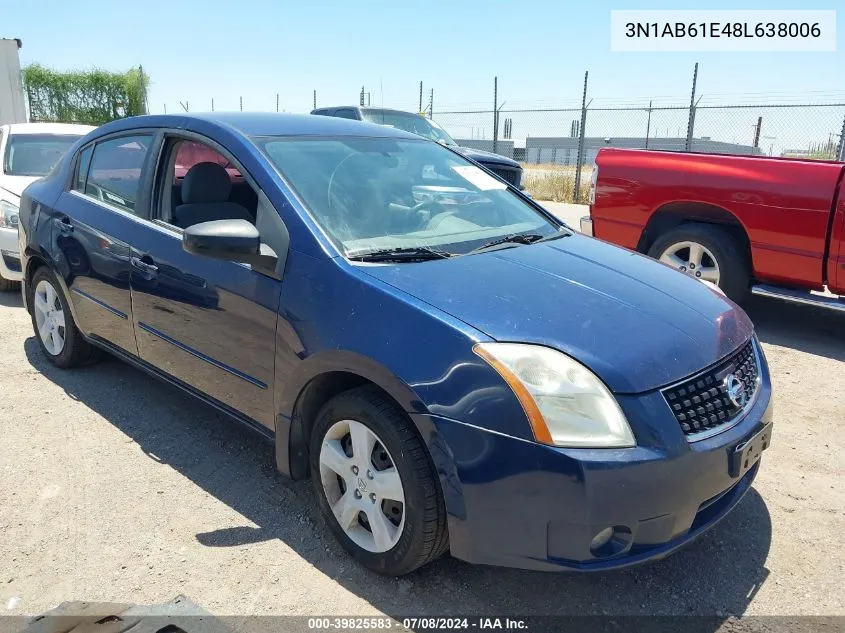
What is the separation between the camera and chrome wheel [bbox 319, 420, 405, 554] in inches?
95.5

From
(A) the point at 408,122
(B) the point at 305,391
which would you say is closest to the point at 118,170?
(B) the point at 305,391

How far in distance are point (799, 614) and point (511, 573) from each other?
102cm

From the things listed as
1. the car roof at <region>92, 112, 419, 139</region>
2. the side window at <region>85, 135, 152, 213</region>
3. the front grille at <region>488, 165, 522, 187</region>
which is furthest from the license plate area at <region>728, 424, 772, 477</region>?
the front grille at <region>488, 165, 522, 187</region>

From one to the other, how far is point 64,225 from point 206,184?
1.16 metres

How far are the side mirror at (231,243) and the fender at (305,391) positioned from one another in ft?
1.58

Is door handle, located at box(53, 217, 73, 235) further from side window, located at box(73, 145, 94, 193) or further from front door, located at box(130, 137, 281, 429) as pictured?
front door, located at box(130, 137, 281, 429)

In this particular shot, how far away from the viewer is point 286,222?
2.78 meters

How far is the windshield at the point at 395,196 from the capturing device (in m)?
2.90

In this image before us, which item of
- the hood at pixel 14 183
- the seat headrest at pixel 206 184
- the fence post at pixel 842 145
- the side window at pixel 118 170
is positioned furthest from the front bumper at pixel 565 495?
the fence post at pixel 842 145

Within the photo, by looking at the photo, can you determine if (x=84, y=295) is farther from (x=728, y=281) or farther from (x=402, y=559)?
(x=728, y=281)

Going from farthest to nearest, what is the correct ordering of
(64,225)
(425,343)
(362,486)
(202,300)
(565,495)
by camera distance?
(64,225) < (202,300) < (362,486) < (425,343) < (565,495)

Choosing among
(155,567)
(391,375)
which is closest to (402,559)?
(391,375)

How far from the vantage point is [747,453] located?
7.80ft

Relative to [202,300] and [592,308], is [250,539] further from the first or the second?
[592,308]
